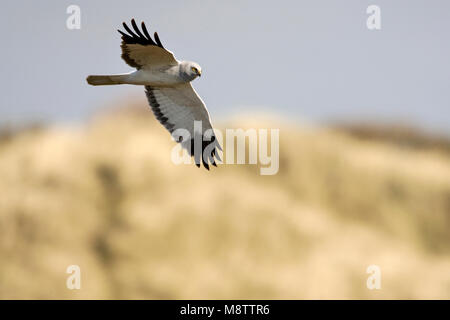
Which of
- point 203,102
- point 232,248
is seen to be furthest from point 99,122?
point 203,102

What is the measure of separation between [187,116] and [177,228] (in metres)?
12.1

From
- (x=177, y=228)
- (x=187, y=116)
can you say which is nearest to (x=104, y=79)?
(x=187, y=116)

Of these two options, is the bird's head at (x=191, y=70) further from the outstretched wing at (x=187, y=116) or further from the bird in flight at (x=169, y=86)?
the outstretched wing at (x=187, y=116)

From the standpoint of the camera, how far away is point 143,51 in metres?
9.67

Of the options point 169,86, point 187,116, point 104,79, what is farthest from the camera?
point 187,116

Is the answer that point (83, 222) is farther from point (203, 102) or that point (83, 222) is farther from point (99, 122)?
point (203, 102)

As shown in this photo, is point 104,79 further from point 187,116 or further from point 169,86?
point 187,116

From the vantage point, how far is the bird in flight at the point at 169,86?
9617mm

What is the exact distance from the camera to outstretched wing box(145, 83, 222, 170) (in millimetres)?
10414

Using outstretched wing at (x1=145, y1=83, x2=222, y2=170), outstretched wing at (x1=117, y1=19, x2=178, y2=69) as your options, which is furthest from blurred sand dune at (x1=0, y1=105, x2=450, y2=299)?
outstretched wing at (x1=117, y1=19, x2=178, y2=69)

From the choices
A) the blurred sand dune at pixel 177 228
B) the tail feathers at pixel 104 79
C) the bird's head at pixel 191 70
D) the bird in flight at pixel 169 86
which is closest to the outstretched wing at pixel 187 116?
the bird in flight at pixel 169 86

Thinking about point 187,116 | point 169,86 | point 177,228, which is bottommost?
point 177,228
